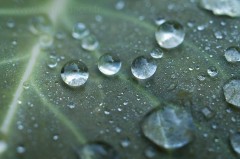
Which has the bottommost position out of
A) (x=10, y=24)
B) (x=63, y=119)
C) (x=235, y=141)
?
(x=235, y=141)

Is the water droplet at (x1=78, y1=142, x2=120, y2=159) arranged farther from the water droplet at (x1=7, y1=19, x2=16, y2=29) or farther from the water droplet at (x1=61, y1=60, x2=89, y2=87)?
the water droplet at (x1=7, y1=19, x2=16, y2=29)

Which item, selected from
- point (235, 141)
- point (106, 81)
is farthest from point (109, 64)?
point (235, 141)

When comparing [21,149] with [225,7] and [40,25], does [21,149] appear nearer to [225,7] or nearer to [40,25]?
[40,25]

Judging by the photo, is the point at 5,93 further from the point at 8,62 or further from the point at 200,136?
the point at 200,136

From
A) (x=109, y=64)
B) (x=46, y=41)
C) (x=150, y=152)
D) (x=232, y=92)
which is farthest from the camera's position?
(x=46, y=41)

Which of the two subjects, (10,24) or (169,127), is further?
(10,24)

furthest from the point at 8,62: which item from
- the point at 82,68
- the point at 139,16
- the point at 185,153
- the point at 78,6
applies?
the point at 185,153

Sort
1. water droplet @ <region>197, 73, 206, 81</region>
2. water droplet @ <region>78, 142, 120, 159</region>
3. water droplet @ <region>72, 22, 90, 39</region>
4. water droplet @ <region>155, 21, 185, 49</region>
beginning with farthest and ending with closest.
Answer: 1. water droplet @ <region>72, 22, 90, 39</region>
2. water droplet @ <region>155, 21, 185, 49</region>
3. water droplet @ <region>197, 73, 206, 81</region>
4. water droplet @ <region>78, 142, 120, 159</region>

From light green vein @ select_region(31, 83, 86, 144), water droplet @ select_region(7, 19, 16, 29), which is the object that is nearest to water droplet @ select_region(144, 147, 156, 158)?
light green vein @ select_region(31, 83, 86, 144)
